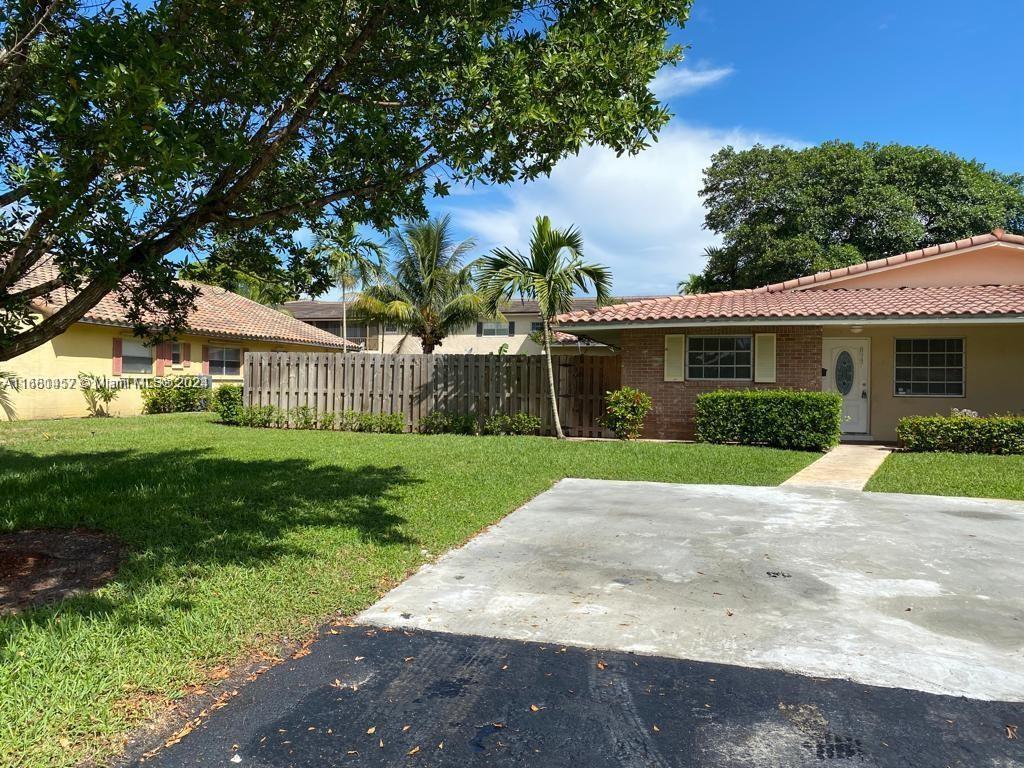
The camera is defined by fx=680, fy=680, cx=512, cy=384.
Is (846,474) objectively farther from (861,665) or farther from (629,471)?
(861,665)

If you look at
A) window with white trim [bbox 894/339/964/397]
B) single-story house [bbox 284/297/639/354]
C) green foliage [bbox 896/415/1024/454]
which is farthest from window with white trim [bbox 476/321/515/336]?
green foliage [bbox 896/415/1024/454]

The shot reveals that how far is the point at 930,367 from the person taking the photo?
1455 cm

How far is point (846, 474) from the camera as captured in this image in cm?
987

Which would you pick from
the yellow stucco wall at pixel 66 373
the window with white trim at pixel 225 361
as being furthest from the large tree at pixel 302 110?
the window with white trim at pixel 225 361

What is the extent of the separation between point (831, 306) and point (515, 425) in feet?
22.9

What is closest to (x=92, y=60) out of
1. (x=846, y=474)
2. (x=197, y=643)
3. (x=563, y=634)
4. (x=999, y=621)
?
(x=197, y=643)

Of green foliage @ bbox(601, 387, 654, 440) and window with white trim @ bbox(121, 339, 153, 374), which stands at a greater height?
window with white trim @ bbox(121, 339, 153, 374)

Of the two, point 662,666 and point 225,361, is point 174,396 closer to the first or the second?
point 225,361

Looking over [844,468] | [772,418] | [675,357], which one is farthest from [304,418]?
[844,468]

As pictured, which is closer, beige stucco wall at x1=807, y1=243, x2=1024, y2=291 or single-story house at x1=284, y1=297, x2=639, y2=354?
beige stucco wall at x1=807, y1=243, x2=1024, y2=291

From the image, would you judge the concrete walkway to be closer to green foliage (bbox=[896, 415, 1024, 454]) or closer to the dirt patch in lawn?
green foliage (bbox=[896, 415, 1024, 454])

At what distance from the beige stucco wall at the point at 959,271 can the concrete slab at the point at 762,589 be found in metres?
9.82

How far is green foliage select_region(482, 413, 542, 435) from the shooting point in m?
15.0

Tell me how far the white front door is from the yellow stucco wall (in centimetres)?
1829
